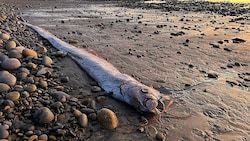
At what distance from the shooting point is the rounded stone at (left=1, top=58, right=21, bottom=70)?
16.9 ft

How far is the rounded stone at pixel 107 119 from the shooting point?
396cm

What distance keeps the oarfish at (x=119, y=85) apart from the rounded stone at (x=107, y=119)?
1.55 feet

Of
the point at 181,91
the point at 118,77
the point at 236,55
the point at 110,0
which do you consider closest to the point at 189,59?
the point at 236,55

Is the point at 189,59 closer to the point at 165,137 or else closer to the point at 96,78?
the point at 96,78

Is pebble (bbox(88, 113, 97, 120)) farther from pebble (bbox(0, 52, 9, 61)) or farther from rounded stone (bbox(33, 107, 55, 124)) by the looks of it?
pebble (bbox(0, 52, 9, 61))

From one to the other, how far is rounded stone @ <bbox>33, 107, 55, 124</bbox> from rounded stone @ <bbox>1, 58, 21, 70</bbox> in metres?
1.68

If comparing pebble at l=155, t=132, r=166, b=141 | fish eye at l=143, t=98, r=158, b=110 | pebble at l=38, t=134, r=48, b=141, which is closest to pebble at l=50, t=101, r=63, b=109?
pebble at l=38, t=134, r=48, b=141

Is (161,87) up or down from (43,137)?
down

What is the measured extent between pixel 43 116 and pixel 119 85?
1.52 meters

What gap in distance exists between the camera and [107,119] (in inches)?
157

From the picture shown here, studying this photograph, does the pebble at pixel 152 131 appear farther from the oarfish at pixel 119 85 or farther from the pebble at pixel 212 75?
the pebble at pixel 212 75

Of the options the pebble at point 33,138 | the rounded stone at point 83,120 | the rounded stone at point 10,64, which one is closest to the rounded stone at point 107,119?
the rounded stone at point 83,120

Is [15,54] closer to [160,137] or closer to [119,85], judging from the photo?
[119,85]

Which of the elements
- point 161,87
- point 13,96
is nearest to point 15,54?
point 13,96
